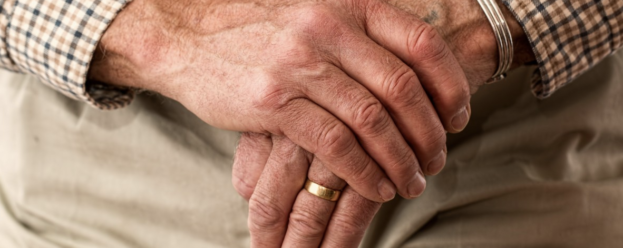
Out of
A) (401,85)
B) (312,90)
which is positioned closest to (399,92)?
(401,85)

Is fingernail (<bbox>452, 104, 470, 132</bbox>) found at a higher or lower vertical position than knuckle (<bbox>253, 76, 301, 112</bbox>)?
lower

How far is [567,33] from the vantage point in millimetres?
865

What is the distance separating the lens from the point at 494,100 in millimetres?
998

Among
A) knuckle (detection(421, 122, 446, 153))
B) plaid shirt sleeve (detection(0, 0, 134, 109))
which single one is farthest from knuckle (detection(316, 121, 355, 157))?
plaid shirt sleeve (detection(0, 0, 134, 109))

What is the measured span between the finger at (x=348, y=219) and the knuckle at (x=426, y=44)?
21 cm

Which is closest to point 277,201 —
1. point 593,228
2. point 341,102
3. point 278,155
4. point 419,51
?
point 278,155

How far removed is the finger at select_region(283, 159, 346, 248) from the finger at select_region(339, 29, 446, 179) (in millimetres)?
88

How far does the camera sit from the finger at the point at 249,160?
0.92m

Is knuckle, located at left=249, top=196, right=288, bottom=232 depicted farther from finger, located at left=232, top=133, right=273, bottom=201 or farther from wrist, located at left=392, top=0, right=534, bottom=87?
wrist, located at left=392, top=0, right=534, bottom=87

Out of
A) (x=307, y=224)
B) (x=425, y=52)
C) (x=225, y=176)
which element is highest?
(x=425, y=52)

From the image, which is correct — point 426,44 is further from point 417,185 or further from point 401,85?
point 417,185

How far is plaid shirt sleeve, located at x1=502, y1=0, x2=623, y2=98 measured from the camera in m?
0.85

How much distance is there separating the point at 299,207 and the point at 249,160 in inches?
4.7

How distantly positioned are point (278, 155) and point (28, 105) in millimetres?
561
